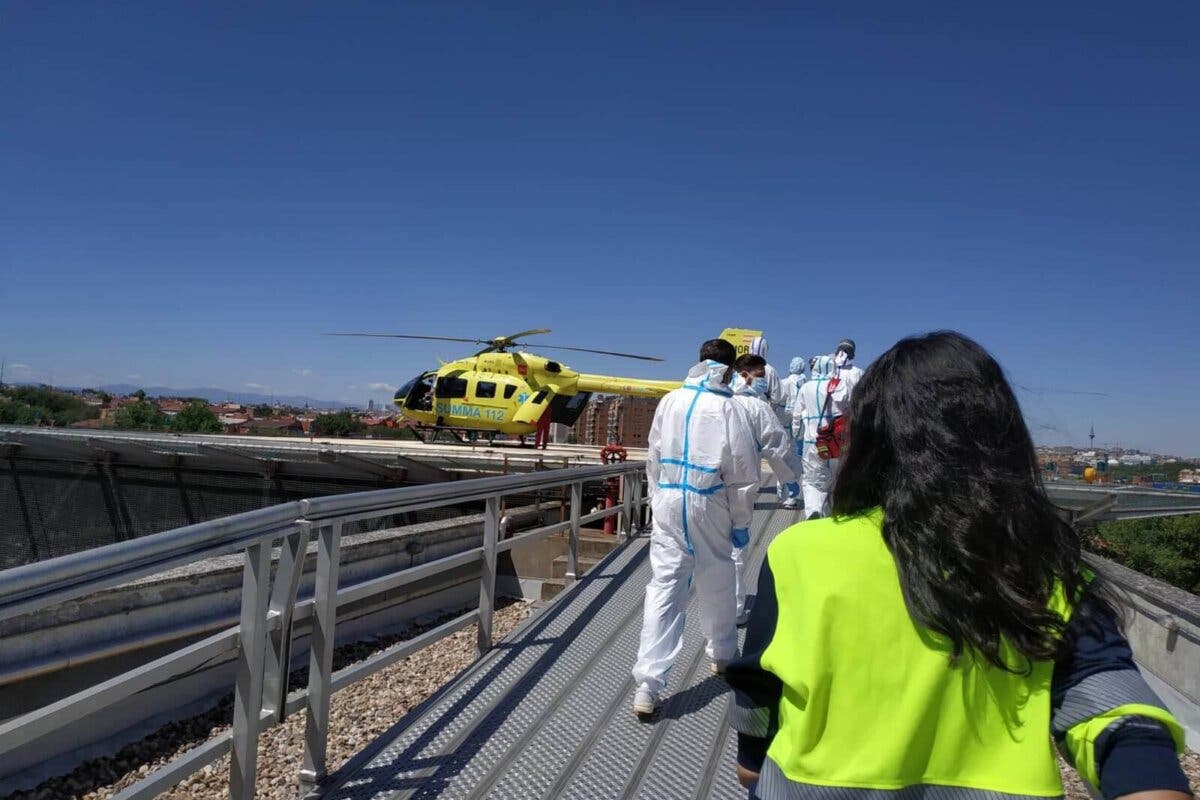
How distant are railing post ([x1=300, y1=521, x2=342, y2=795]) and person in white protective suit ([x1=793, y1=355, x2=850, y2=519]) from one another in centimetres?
504

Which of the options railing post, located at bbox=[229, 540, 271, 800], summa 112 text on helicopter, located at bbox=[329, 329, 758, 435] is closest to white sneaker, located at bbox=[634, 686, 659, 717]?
railing post, located at bbox=[229, 540, 271, 800]

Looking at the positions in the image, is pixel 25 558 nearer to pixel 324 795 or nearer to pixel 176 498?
pixel 176 498

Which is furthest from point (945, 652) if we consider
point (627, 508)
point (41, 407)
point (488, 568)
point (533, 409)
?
point (41, 407)

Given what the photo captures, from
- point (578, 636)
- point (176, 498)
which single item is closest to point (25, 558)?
point (176, 498)

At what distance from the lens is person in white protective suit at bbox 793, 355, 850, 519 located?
7.12m

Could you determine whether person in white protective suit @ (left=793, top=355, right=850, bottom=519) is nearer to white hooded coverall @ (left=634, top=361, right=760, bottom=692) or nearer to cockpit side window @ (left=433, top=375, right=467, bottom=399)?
white hooded coverall @ (left=634, top=361, right=760, bottom=692)

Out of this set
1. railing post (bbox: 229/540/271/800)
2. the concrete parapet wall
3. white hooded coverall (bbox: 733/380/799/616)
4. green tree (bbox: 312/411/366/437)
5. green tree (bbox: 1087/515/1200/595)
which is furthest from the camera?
green tree (bbox: 312/411/366/437)

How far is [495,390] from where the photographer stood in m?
21.9

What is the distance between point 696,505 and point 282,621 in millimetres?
2006

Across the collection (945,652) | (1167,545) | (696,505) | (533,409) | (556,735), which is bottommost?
(1167,545)

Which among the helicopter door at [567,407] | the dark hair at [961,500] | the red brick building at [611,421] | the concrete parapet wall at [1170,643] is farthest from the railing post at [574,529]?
the red brick building at [611,421]

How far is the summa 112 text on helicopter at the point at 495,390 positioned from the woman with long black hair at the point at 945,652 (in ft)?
66.2

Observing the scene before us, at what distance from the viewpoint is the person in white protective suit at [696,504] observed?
382 centimetres

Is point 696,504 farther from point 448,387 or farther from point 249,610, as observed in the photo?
point 448,387
